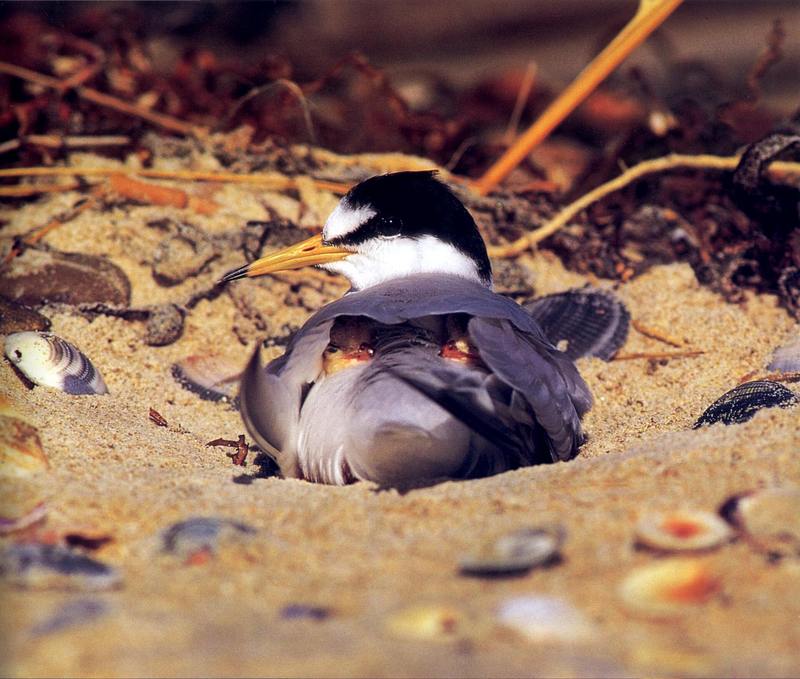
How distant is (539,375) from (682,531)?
2.26ft

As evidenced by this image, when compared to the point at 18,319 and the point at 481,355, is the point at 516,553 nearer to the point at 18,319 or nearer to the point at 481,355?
the point at 481,355

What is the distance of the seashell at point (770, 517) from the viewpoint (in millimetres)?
1540

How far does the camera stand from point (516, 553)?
1.54 m

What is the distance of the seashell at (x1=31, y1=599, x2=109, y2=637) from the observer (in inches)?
53.0

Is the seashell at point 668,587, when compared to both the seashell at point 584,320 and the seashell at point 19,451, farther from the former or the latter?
the seashell at point 584,320

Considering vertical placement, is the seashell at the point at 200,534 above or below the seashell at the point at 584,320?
above

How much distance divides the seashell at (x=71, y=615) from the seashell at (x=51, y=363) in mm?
1314

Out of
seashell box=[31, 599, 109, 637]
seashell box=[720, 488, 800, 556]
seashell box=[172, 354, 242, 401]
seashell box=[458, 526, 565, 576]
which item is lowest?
seashell box=[172, 354, 242, 401]

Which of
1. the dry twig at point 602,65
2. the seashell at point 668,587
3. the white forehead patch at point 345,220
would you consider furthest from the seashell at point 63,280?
the seashell at point 668,587

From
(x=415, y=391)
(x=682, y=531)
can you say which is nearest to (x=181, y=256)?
(x=415, y=391)

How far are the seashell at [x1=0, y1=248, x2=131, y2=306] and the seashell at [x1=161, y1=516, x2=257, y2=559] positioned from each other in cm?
173

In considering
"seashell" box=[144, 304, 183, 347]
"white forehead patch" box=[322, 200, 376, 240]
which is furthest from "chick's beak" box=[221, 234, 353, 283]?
"seashell" box=[144, 304, 183, 347]

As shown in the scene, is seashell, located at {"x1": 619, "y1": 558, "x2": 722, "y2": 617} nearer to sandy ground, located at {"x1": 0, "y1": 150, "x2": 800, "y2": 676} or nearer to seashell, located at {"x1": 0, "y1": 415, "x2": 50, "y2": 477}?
sandy ground, located at {"x1": 0, "y1": 150, "x2": 800, "y2": 676}

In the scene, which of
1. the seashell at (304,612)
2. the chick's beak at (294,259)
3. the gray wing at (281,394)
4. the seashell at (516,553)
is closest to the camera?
the seashell at (304,612)
